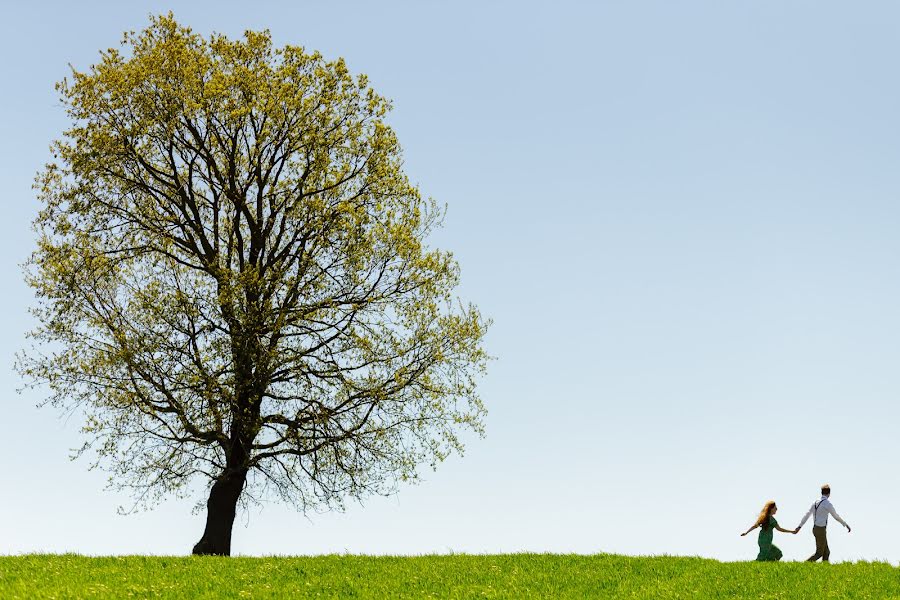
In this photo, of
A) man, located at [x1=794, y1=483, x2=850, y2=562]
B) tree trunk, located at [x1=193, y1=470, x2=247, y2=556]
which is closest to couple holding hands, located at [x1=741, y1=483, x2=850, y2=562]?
man, located at [x1=794, y1=483, x2=850, y2=562]

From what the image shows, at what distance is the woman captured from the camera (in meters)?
25.2

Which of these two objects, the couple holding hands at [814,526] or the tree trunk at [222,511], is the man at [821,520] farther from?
the tree trunk at [222,511]

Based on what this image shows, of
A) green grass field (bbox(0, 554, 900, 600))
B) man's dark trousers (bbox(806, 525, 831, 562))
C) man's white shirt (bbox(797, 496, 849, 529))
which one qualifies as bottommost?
green grass field (bbox(0, 554, 900, 600))

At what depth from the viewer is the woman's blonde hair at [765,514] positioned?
2544 centimetres

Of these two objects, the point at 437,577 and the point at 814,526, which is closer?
the point at 437,577

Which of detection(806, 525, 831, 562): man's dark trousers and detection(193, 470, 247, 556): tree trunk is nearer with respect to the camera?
detection(806, 525, 831, 562): man's dark trousers

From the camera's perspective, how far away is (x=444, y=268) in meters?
29.1

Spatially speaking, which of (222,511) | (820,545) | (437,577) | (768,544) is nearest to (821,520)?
(820,545)

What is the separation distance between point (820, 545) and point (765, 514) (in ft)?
6.89

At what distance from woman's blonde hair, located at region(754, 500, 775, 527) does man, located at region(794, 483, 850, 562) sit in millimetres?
1015

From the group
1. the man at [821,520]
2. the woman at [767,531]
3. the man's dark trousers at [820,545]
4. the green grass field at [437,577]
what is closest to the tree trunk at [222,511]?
the green grass field at [437,577]

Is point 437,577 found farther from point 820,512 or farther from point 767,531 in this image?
point 820,512

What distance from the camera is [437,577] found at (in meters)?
20.5

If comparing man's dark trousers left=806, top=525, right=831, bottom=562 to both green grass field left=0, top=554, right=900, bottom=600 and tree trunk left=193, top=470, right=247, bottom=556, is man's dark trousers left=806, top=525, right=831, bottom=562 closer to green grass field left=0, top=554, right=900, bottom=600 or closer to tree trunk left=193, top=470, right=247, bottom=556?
green grass field left=0, top=554, right=900, bottom=600
